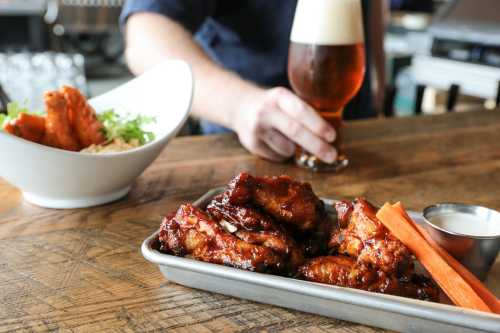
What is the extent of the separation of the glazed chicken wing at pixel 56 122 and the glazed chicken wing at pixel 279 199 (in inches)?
16.8

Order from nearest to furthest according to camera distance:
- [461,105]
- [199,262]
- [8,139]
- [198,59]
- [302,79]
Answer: [199,262]
[8,139]
[302,79]
[198,59]
[461,105]

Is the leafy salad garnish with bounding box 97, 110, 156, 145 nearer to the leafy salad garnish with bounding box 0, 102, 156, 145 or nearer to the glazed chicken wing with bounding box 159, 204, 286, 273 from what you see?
the leafy salad garnish with bounding box 0, 102, 156, 145

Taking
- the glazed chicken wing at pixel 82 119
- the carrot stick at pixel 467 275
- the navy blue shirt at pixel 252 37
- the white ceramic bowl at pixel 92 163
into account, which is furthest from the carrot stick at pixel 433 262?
the navy blue shirt at pixel 252 37

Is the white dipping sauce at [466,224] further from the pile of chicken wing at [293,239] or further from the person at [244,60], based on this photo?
the person at [244,60]

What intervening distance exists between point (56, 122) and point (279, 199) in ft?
1.62

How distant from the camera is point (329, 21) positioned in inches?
45.7

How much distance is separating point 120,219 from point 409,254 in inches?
20.6

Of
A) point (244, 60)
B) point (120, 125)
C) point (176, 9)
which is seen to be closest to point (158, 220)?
point (120, 125)

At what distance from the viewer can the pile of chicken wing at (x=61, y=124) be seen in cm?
100

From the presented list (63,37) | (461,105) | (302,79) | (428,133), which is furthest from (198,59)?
(63,37)

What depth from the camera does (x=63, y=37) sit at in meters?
7.77

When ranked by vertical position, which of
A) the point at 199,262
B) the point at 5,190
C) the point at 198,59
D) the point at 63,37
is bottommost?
the point at 63,37

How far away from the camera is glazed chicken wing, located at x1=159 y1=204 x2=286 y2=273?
0.66 m

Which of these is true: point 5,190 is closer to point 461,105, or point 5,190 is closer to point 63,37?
point 461,105
